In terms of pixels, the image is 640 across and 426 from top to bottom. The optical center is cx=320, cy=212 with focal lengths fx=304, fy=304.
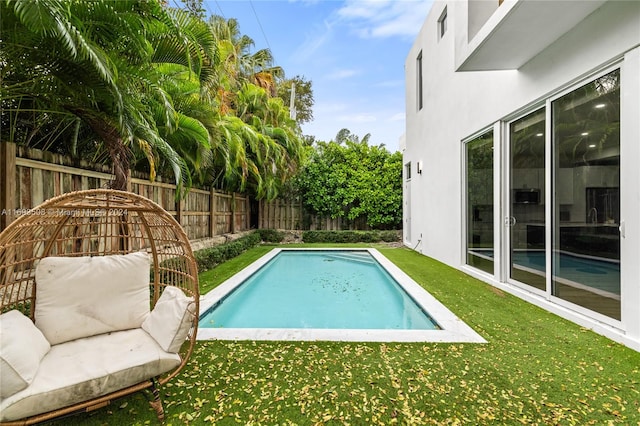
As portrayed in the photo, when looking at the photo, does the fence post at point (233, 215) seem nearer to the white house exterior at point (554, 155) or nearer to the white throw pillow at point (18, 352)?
the white house exterior at point (554, 155)

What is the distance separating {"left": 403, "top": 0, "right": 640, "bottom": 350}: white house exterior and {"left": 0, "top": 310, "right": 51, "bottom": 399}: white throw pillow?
4.93m

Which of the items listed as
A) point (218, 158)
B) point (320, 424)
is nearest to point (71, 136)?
point (218, 158)

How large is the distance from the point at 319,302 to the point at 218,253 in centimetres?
335

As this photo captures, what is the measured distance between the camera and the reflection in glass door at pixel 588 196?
11.0ft

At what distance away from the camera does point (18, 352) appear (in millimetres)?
1771

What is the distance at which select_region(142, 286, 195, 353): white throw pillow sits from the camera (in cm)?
222

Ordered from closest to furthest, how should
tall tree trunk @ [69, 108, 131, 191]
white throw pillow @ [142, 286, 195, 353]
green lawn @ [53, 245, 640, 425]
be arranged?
green lawn @ [53, 245, 640, 425] → white throw pillow @ [142, 286, 195, 353] → tall tree trunk @ [69, 108, 131, 191]

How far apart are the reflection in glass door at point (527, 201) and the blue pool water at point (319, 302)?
1.87 metres

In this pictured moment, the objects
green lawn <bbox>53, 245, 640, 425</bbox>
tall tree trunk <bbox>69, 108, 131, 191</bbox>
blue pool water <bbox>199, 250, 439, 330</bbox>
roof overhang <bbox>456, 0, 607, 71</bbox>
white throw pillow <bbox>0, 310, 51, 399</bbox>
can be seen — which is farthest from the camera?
blue pool water <bbox>199, 250, 439, 330</bbox>

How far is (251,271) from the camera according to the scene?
6.62 metres

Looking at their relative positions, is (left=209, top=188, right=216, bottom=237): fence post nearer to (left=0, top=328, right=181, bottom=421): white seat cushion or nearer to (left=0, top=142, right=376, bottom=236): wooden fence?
(left=0, top=142, right=376, bottom=236): wooden fence

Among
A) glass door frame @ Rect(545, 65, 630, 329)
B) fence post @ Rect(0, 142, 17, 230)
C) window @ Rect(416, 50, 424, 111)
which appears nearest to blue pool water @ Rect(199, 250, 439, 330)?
glass door frame @ Rect(545, 65, 630, 329)

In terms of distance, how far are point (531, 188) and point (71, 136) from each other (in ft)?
22.4

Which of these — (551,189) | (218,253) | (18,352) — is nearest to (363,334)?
(18,352)
